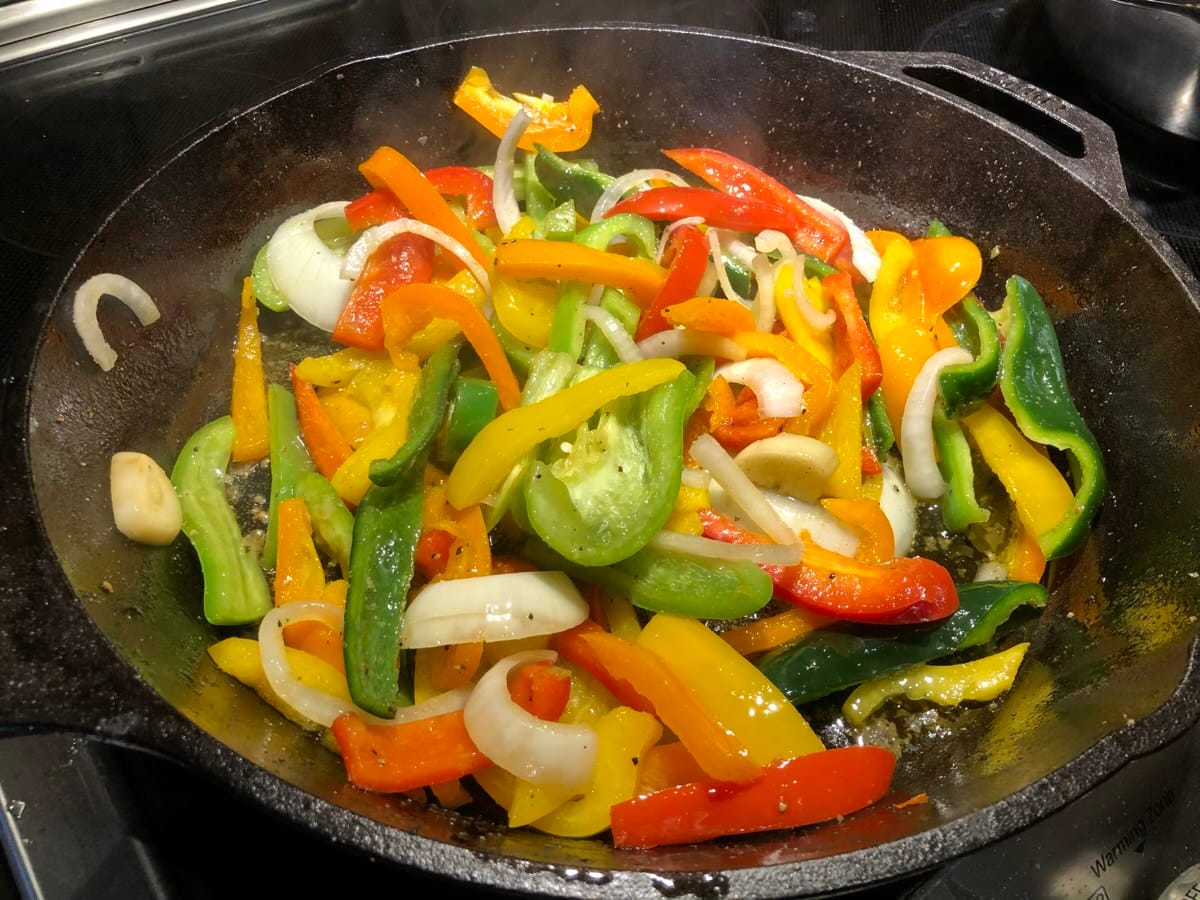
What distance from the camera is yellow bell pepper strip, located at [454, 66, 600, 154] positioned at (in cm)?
222

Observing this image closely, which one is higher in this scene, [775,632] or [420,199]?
[420,199]

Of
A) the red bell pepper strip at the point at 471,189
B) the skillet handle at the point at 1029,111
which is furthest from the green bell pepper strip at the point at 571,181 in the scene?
the skillet handle at the point at 1029,111

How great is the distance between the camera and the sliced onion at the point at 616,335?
1.70 m

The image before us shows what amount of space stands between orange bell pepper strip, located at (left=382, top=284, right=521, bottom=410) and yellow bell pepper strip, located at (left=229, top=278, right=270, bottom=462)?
35cm

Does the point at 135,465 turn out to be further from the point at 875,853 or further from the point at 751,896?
the point at 875,853

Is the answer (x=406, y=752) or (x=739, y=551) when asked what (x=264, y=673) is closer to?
(x=406, y=752)

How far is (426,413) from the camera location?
1566mm

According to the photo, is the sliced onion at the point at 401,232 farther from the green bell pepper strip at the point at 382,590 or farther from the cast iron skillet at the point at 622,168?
the green bell pepper strip at the point at 382,590

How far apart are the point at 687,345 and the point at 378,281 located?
706mm

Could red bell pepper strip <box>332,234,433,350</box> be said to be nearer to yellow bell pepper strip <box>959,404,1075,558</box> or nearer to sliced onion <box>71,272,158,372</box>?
sliced onion <box>71,272,158,372</box>

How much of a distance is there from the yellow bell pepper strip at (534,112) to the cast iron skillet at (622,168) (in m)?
0.05

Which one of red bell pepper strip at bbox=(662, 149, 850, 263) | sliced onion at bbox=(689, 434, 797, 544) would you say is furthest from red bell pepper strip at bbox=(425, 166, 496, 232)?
sliced onion at bbox=(689, 434, 797, 544)

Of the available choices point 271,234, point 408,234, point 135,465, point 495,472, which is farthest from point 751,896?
point 271,234

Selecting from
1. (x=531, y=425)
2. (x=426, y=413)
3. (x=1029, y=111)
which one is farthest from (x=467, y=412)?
(x=1029, y=111)
